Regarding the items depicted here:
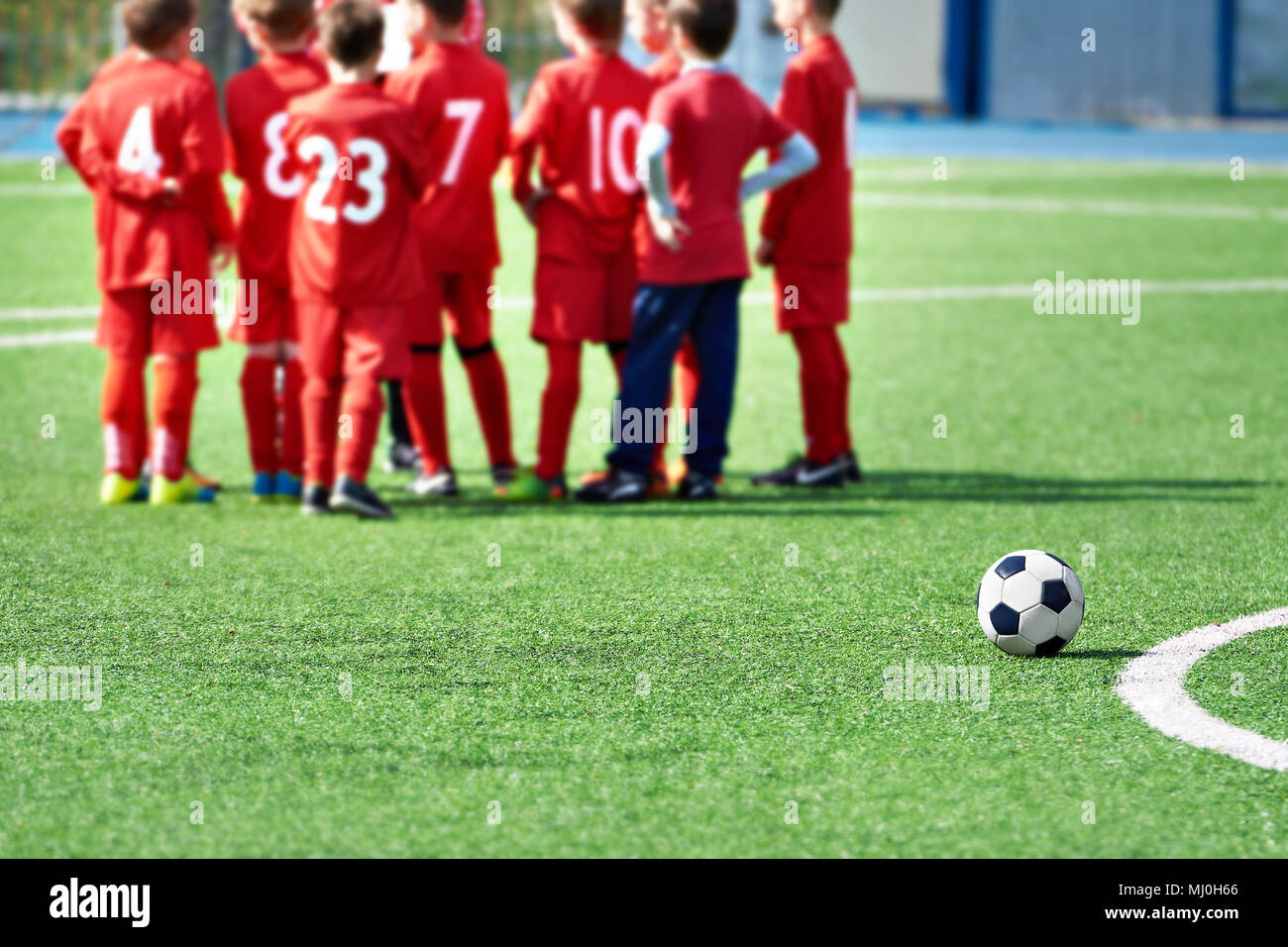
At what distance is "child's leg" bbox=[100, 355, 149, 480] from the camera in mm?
6773

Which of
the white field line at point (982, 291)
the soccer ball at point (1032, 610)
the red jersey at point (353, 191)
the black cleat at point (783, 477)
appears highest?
the red jersey at point (353, 191)

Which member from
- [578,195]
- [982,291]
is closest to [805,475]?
[578,195]

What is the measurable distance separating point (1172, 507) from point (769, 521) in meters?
1.48

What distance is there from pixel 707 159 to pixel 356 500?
5.77ft

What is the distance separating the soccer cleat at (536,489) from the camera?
7.00m

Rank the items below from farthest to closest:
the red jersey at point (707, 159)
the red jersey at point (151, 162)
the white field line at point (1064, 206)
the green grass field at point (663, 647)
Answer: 1. the white field line at point (1064, 206)
2. the red jersey at point (707, 159)
3. the red jersey at point (151, 162)
4. the green grass field at point (663, 647)

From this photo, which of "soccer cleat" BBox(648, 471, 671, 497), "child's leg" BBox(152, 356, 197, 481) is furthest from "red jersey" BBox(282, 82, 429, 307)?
"soccer cleat" BBox(648, 471, 671, 497)

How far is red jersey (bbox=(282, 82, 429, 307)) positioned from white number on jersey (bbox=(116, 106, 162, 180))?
0.50 metres

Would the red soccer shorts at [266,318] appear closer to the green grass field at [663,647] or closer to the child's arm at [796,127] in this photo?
the green grass field at [663,647]

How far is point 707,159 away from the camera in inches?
263

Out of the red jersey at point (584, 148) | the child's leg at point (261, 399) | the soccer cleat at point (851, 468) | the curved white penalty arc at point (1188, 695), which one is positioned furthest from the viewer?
the soccer cleat at point (851, 468)

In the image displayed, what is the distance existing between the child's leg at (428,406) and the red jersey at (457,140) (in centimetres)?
35

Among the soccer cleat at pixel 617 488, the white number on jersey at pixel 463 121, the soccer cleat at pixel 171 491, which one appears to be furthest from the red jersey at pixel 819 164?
the soccer cleat at pixel 171 491
